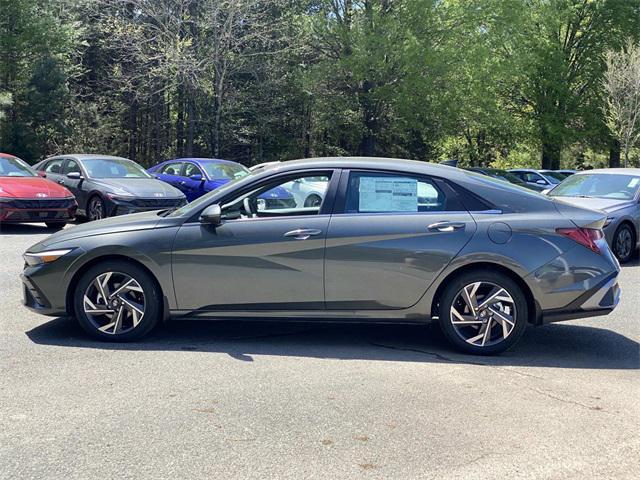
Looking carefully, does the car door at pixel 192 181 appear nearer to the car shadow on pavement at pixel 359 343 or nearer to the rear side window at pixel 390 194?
the car shadow on pavement at pixel 359 343

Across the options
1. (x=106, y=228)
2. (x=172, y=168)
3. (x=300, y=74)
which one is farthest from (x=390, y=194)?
(x=300, y=74)

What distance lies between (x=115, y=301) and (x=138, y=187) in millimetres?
8198

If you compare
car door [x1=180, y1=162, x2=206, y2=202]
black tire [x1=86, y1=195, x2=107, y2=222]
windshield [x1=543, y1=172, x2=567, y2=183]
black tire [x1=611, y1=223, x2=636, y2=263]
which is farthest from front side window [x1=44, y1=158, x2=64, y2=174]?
windshield [x1=543, y1=172, x2=567, y2=183]

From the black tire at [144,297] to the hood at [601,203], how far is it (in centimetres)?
746

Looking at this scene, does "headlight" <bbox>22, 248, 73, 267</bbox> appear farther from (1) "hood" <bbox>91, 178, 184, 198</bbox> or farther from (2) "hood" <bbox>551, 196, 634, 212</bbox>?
(2) "hood" <bbox>551, 196, 634, 212</bbox>

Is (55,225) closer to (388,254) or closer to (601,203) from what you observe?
(388,254)

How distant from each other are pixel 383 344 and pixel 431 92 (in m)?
24.3

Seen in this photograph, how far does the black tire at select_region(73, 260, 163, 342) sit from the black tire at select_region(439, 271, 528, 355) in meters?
2.35

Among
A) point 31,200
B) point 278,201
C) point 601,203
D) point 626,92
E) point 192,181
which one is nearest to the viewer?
point 278,201

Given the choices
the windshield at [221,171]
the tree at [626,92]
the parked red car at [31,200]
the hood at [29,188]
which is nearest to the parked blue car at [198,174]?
the windshield at [221,171]

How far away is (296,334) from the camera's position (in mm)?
6070

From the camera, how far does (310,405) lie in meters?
4.29

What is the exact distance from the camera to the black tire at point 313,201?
5656 mm

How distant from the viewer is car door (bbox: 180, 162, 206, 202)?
15992mm
